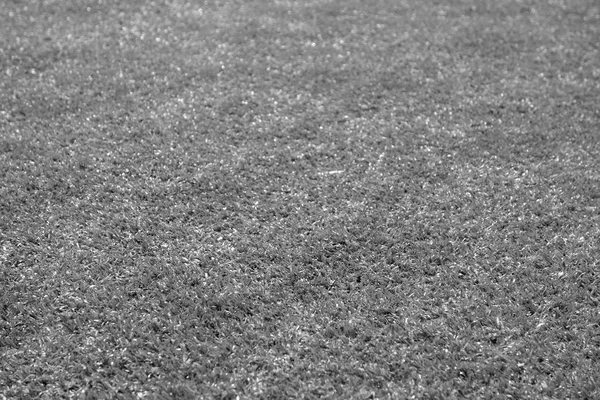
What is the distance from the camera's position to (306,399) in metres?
2.29

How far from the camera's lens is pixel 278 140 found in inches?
141

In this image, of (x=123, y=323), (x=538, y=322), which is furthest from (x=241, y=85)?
(x=538, y=322)

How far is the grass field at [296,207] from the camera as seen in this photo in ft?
7.93

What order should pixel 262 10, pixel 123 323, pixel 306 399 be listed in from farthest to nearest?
pixel 262 10 < pixel 123 323 < pixel 306 399

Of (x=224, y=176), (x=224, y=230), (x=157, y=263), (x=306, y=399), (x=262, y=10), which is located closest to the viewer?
(x=306, y=399)

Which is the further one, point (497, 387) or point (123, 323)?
point (123, 323)

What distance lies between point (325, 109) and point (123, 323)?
5.76 feet

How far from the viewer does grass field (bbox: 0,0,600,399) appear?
2.42m

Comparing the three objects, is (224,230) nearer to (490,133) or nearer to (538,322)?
(538,322)

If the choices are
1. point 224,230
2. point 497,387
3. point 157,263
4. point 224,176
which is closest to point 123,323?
point 157,263

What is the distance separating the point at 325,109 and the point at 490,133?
85cm

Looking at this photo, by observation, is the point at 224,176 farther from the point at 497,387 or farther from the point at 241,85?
the point at 497,387

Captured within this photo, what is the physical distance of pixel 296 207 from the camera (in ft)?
10.3

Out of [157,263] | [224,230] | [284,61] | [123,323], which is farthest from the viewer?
[284,61]
